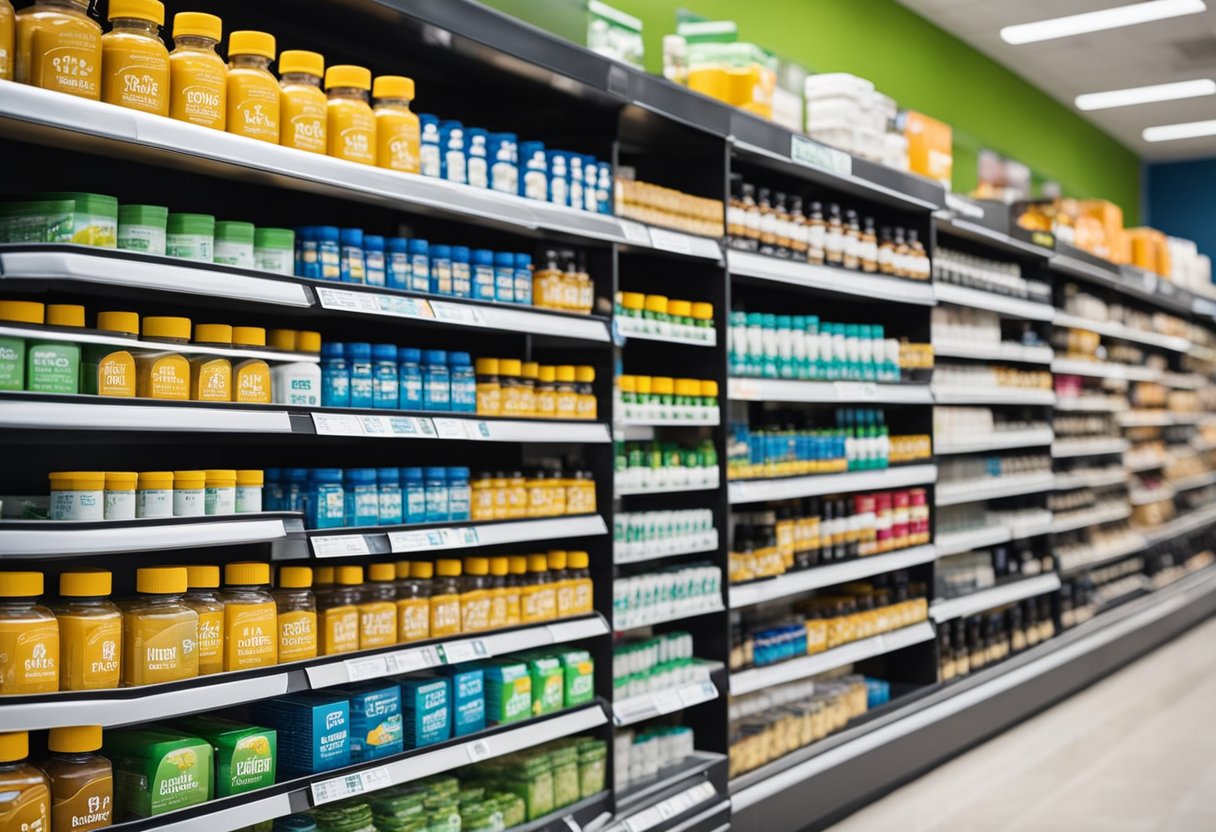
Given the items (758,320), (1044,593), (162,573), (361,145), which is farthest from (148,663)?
(1044,593)

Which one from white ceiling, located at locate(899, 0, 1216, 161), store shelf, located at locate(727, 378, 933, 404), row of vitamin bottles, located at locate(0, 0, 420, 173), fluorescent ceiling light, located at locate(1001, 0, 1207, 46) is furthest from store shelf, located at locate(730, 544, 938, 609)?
fluorescent ceiling light, located at locate(1001, 0, 1207, 46)

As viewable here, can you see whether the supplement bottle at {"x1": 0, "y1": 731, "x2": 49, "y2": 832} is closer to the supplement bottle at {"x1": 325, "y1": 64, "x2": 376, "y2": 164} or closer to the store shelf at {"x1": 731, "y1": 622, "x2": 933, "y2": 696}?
the supplement bottle at {"x1": 325, "y1": 64, "x2": 376, "y2": 164}

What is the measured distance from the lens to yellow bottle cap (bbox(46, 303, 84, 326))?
7.63 feet

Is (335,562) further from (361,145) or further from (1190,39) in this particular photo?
(1190,39)

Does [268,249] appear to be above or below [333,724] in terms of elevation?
above

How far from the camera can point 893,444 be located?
556 centimetres

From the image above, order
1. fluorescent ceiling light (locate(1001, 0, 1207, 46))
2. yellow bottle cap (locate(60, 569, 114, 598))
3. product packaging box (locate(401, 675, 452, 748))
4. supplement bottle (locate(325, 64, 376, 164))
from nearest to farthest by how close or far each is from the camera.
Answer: yellow bottle cap (locate(60, 569, 114, 598)), supplement bottle (locate(325, 64, 376, 164)), product packaging box (locate(401, 675, 452, 748)), fluorescent ceiling light (locate(1001, 0, 1207, 46))

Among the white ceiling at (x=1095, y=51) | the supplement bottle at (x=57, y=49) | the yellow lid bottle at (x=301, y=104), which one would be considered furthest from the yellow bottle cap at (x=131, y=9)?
the white ceiling at (x=1095, y=51)

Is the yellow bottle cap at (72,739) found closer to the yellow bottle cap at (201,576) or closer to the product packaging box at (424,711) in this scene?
the yellow bottle cap at (201,576)

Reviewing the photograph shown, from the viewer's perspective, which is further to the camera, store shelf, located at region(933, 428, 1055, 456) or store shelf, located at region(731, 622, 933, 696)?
store shelf, located at region(933, 428, 1055, 456)

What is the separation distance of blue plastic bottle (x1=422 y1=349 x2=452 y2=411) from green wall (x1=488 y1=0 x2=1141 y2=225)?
1.70 metres

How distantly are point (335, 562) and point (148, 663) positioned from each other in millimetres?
860

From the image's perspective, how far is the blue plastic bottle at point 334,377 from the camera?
288cm

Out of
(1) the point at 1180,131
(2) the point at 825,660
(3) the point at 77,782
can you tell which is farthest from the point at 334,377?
(1) the point at 1180,131
